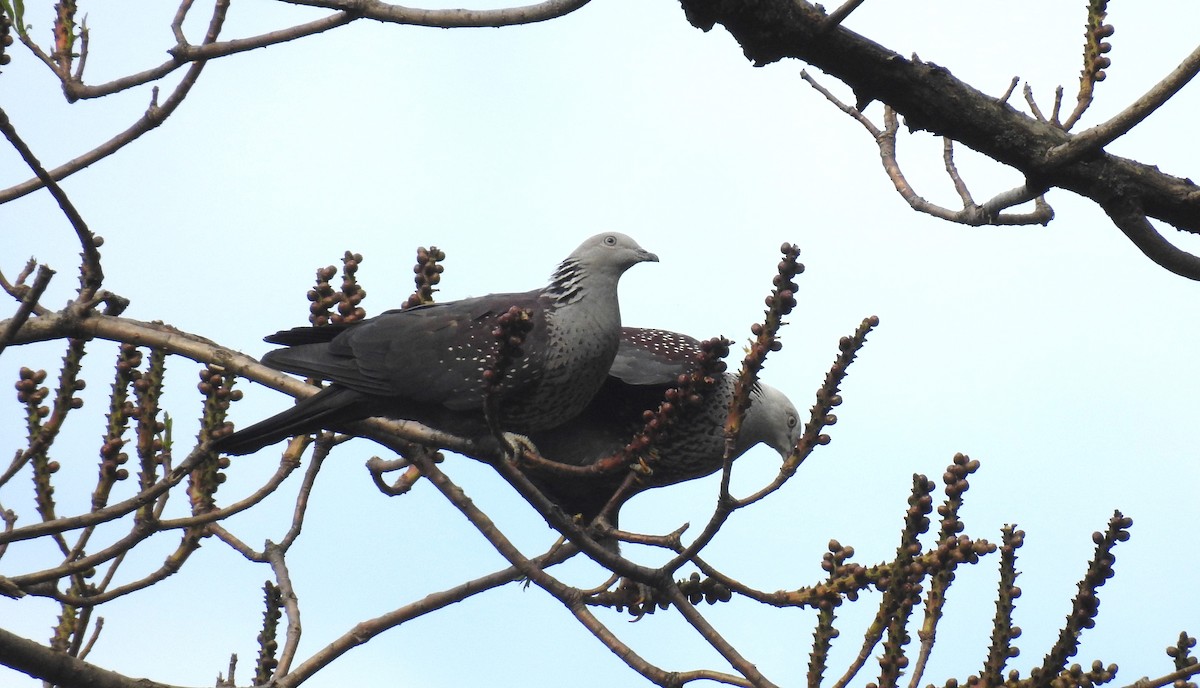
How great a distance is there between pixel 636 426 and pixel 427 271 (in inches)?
46.1

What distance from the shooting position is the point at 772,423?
19.0 ft

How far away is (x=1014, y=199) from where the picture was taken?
140 inches

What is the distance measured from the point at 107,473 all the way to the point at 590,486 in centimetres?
252

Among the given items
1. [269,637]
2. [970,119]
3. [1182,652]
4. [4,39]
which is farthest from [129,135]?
[1182,652]

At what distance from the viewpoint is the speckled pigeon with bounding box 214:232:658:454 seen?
Answer: 4.46 meters

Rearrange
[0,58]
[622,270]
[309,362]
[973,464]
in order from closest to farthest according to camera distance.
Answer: [973,464], [0,58], [309,362], [622,270]

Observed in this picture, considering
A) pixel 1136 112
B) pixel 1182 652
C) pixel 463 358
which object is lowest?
pixel 1182 652

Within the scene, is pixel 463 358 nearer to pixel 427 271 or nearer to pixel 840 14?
pixel 427 271

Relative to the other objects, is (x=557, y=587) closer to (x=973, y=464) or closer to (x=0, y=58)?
(x=973, y=464)

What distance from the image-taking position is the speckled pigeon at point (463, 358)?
4.46 meters

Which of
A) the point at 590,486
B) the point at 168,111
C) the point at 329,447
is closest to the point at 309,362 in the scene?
the point at 329,447

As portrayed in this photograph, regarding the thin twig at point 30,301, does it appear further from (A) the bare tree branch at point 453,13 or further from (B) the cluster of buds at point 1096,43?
(B) the cluster of buds at point 1096,43

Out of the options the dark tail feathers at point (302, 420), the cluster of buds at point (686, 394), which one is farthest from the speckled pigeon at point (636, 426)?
the cluster of buds at point (686, 394)

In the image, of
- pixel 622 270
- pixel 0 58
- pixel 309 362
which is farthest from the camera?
pixel 622 270
